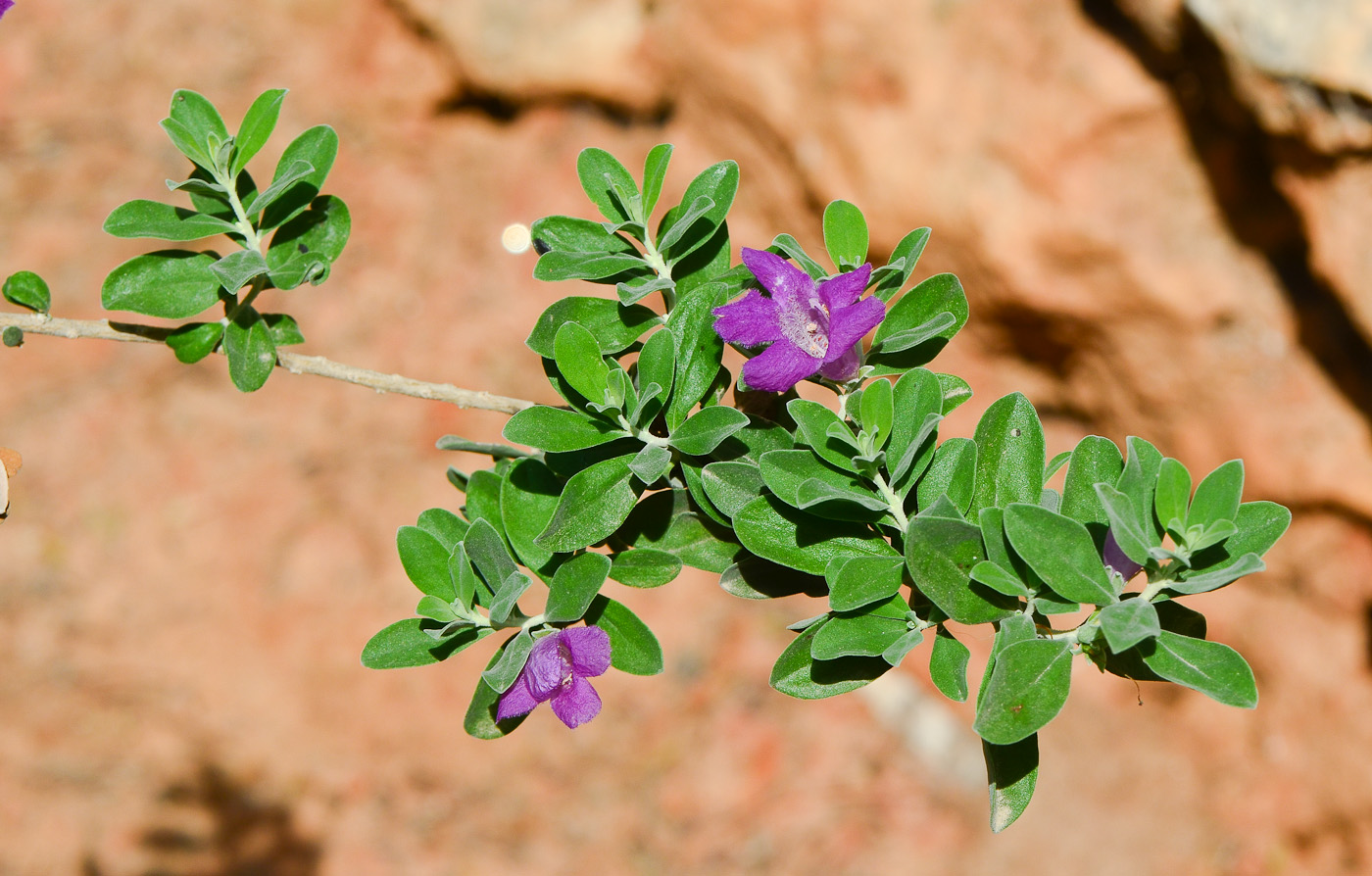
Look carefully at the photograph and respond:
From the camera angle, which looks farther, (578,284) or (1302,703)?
(578,284)

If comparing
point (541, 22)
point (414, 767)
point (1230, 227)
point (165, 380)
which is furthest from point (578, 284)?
point (1230, 227)

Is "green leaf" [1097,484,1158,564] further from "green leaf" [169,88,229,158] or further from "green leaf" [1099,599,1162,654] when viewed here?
"green leaf" [169,88,229,158]

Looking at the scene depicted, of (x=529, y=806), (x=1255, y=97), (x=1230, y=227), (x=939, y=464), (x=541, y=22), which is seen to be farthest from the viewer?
(x=541, y=22)

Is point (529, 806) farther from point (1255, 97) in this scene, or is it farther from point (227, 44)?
point (227, 44)

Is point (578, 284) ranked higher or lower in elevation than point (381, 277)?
lower

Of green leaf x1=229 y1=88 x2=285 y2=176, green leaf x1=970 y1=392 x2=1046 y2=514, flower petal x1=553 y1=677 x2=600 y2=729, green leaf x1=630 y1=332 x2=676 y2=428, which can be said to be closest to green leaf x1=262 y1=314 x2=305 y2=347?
green leaf x1=229 y1=88 x2=285 y2=176

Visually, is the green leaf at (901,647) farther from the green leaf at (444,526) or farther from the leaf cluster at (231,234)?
the leaf cluster at (231,234)
